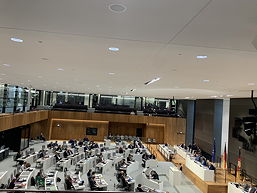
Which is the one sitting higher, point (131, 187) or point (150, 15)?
point (150, 15)

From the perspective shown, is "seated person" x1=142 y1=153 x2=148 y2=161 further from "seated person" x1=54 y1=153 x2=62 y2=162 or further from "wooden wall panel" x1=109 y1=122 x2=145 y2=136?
"wooden wall panel" x1=109 y1=122 x2=145 y2=136

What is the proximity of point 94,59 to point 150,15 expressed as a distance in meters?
3.57

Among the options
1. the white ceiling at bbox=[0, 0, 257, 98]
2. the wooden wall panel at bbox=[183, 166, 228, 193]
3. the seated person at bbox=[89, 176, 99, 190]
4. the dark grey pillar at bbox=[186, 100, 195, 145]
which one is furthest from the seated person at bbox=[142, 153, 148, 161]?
the white ceiling at bbox=[0, 0, 257, 98]

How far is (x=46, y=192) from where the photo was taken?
3131 millimetres

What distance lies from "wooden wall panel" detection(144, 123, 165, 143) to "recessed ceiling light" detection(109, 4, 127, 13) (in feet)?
96.4

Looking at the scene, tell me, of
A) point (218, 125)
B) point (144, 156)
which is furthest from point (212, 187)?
point (218, 125)

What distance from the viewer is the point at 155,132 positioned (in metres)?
32.4

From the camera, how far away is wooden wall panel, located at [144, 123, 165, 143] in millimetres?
32188

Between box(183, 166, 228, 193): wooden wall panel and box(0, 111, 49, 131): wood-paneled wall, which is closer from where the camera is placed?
box(183, 166, 228, 193): wooden wall panel

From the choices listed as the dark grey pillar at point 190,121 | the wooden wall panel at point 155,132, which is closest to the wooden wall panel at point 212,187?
the dark grey pillar at point 190,121

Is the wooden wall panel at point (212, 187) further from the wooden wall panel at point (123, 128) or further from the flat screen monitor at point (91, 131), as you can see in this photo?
the wooden wall panel at point (123, 128)

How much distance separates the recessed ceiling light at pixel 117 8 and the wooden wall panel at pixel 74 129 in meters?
27.9

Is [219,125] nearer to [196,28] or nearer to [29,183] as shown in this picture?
[29,183]

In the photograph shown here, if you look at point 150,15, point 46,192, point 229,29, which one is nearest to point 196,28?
point 229,29
